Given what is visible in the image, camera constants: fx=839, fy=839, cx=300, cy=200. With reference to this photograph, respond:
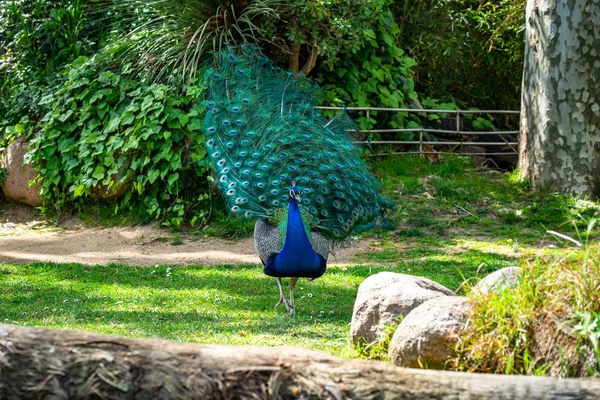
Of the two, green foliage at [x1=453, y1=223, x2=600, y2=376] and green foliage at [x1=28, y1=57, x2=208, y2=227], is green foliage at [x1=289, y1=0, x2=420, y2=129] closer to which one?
green foliage at [x1=28, y1=57, x2=208, y2=227]

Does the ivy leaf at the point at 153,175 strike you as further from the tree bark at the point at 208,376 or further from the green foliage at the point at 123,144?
the tree bark at the point at 208,376

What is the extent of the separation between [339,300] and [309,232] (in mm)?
962

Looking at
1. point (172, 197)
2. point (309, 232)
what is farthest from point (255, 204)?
point (172, 197)

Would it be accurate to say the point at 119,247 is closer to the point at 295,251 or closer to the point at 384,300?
the point at 295,251

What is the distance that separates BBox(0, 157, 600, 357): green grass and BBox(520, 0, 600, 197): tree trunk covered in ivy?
0.48m

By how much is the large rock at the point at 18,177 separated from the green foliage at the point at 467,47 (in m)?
7.42

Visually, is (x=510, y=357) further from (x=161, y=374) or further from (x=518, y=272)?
(x=161, y=374)

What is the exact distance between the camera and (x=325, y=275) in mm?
9172

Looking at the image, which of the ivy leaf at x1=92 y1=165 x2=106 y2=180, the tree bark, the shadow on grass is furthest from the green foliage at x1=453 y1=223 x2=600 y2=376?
the ivy leaf at x1=92 y1=165 x2=106 y2=180

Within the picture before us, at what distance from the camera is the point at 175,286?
28.6ft

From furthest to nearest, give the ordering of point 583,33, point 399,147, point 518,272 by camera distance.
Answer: point 399,147 < point 583,33 < point 518,272

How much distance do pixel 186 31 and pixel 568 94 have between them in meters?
5.71

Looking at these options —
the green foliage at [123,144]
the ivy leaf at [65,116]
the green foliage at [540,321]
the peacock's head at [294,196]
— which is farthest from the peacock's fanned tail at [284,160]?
the ivy leaf at [65,116]

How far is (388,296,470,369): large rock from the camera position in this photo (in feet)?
15.1
